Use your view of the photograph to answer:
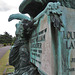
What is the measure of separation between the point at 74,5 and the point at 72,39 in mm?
1340

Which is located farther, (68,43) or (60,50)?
(68,43)

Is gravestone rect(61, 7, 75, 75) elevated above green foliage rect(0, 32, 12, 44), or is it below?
below

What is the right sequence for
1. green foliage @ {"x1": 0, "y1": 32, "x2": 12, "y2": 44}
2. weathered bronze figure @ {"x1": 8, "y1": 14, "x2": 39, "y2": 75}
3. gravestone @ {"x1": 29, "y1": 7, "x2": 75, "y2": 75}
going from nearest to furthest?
gravestone @ {"x1": 29, "y1": 7, "x2": 75, "y2": 75} < weathered bronze figure @ {"x1": 8, "y1": 14, "x2": 39, "y2": 75} < green foliage @ {"x1": 0, "y1": 32, "x2": 12, "y2": 44}

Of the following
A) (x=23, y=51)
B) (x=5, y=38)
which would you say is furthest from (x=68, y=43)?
(x=5, y=38)

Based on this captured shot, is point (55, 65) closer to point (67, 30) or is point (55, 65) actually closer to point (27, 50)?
point (67, 30)

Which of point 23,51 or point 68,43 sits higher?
point 68,43

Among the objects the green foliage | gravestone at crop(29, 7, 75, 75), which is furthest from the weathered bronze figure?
the green foliage

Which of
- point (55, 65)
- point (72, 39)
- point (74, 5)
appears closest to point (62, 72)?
point (55, 65)

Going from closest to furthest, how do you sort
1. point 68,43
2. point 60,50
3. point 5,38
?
point 60,50
point 68,43
point 5,38

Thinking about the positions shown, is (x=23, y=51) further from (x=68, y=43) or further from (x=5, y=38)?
(x=5, y=38)

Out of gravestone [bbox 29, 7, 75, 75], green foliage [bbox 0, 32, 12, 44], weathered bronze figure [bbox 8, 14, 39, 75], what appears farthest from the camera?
green foliage [bbox 0, 32, 12, 44]

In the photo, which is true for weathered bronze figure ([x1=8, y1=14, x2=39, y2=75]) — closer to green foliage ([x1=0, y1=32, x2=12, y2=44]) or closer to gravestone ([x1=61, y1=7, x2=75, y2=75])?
gravestone ([x1=61, y1=7, x2=75, y2=75])

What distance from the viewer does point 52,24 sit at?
1.56 meters

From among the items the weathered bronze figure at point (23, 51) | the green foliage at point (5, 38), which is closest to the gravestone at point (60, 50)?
the weathered bronze figure at point (23, 51)
